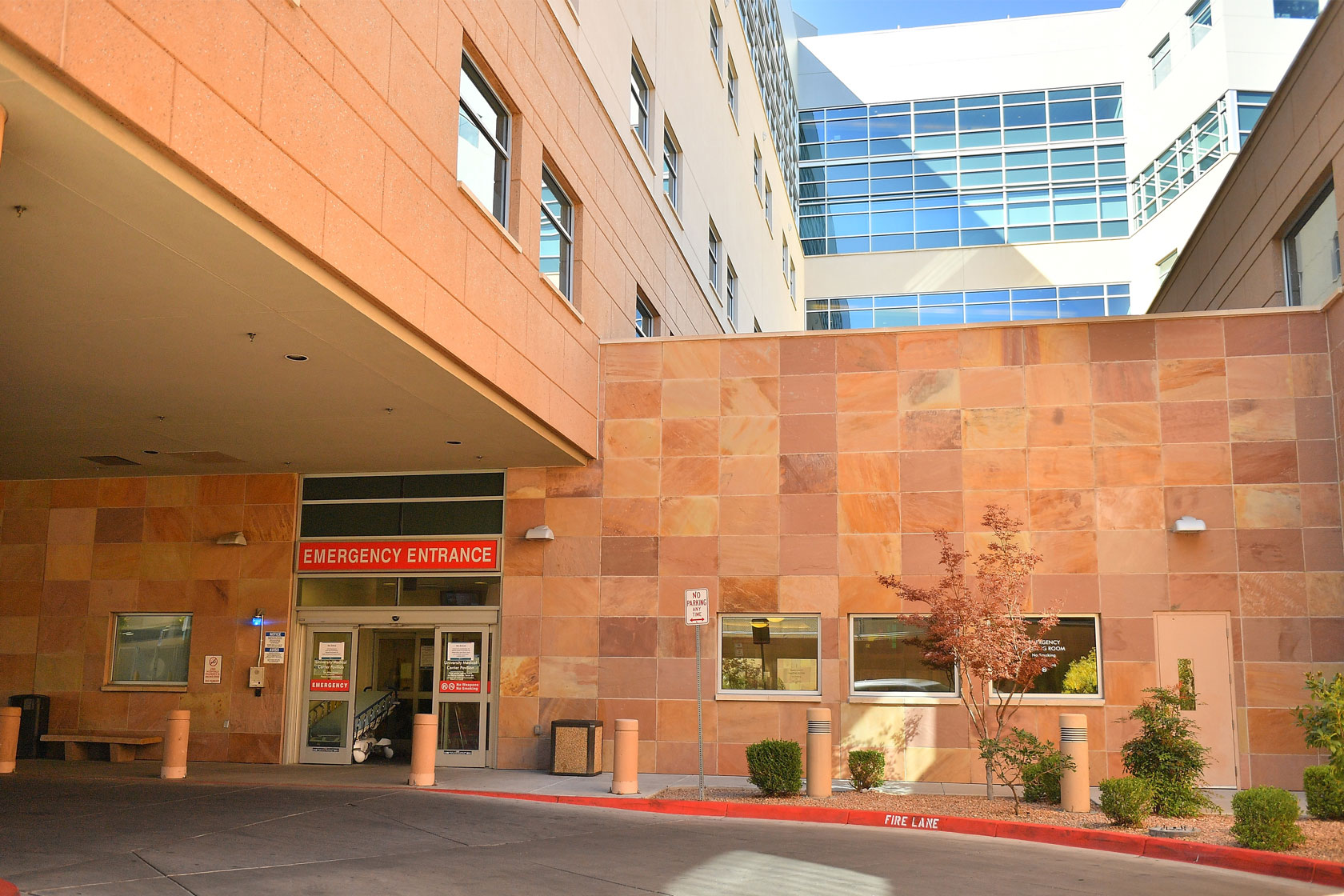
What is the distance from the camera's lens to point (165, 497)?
20078 millimetres

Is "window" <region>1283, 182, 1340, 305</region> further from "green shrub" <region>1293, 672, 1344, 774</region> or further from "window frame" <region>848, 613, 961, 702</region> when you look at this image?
"window frame" <region>848, 613, 961, 702</region>

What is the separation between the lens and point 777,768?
48.0ft

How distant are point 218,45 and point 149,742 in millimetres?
14017

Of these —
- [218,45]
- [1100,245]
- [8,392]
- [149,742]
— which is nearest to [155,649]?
[149,742]

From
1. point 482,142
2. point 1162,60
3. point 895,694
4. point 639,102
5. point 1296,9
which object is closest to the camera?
point 482,142

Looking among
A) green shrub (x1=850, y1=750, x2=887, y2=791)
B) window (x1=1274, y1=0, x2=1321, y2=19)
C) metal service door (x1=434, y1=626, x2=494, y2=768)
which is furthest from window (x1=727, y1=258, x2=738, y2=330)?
green shrub (x1=850, y1=750, x2=887, y2=791)

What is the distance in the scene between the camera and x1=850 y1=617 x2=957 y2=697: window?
56.1ft

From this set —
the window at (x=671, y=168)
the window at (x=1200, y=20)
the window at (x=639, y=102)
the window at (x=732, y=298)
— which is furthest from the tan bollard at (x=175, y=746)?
the window at (x=1200, y=20)

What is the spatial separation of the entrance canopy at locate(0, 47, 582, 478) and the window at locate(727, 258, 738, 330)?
15.7 metres

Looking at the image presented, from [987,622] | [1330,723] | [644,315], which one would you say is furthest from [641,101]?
[1330,723]

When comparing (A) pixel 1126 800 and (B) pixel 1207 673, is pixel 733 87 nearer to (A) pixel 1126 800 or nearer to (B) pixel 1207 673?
(B) pixel 1207 673

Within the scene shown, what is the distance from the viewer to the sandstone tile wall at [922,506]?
54.0ft

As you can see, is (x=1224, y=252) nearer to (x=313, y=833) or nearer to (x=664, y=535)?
(x=664, y=535)

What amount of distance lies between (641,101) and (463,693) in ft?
41.1
